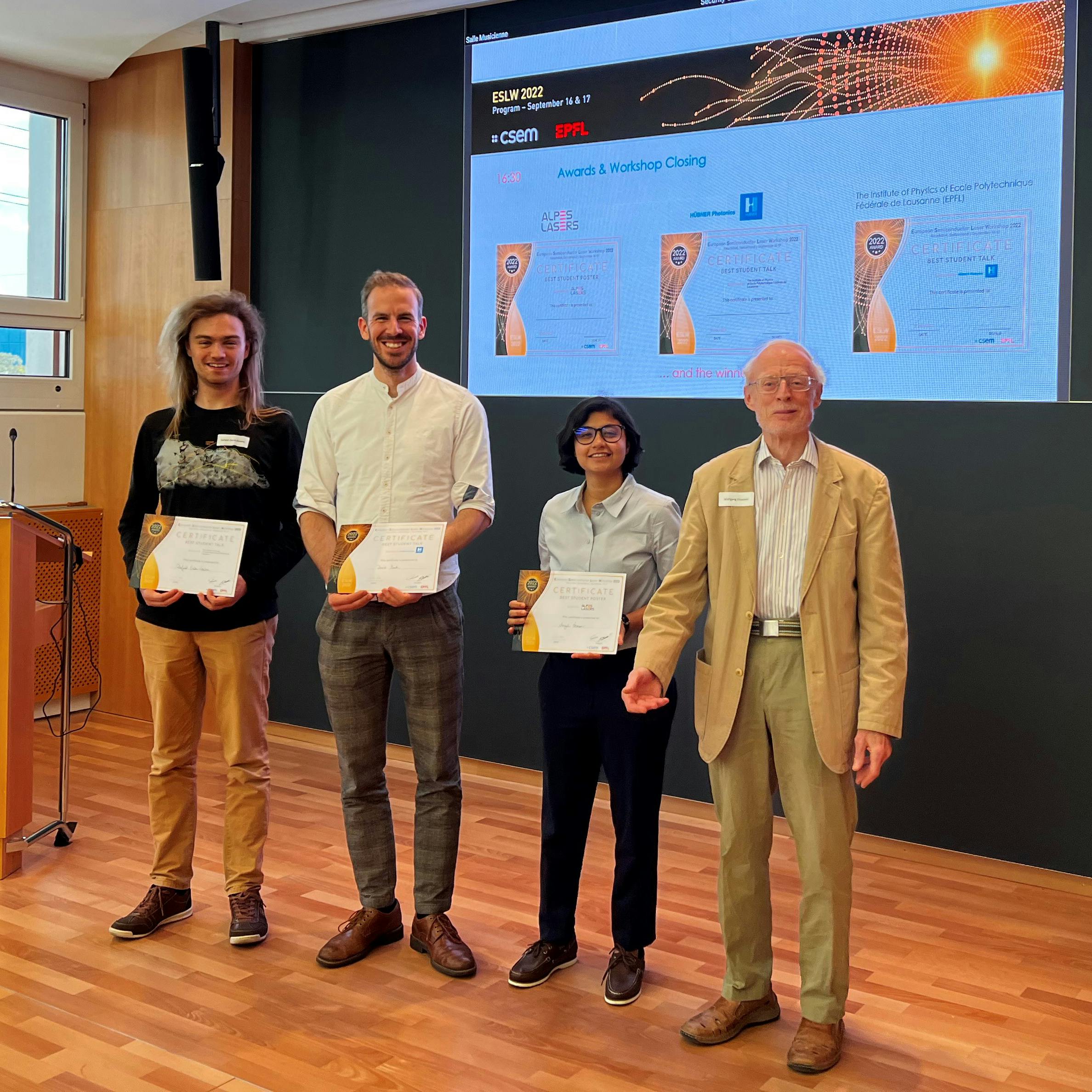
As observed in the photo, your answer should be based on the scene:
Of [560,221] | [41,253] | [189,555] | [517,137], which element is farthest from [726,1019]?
[41,253]

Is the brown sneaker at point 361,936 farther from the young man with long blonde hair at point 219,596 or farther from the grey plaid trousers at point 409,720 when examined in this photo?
the young man with long blonde hair at point 219,596

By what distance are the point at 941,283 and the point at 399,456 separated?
6.64ft

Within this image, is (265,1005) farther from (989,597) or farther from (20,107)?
(20,107)

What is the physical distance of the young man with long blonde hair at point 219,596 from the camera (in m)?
3.36

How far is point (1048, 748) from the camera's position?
13.1 ft

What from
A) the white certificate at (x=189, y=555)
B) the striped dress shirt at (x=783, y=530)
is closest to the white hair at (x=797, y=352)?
the striped dress shirt at (x=783, y=530)

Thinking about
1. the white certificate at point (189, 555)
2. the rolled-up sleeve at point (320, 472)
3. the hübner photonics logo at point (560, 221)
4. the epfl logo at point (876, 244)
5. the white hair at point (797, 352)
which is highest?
the hübner photonics logo at point (560, 221)

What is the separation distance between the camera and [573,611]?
9.77 feet

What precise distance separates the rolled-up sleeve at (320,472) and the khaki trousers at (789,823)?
4.05ft

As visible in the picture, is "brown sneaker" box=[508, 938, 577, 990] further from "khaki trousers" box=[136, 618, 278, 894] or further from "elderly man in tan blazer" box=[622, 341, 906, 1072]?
"khaki trousers" box=[136, 618, 278, 894]

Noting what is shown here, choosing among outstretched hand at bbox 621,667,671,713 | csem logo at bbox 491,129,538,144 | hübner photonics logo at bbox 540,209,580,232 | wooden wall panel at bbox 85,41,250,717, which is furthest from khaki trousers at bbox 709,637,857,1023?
wooden wall panel at bbox 85,41,250,717

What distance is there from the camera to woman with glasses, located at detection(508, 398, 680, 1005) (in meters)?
2.98

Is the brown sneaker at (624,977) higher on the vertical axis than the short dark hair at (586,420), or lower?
lower

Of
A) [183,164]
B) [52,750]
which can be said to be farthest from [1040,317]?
[52,750]
